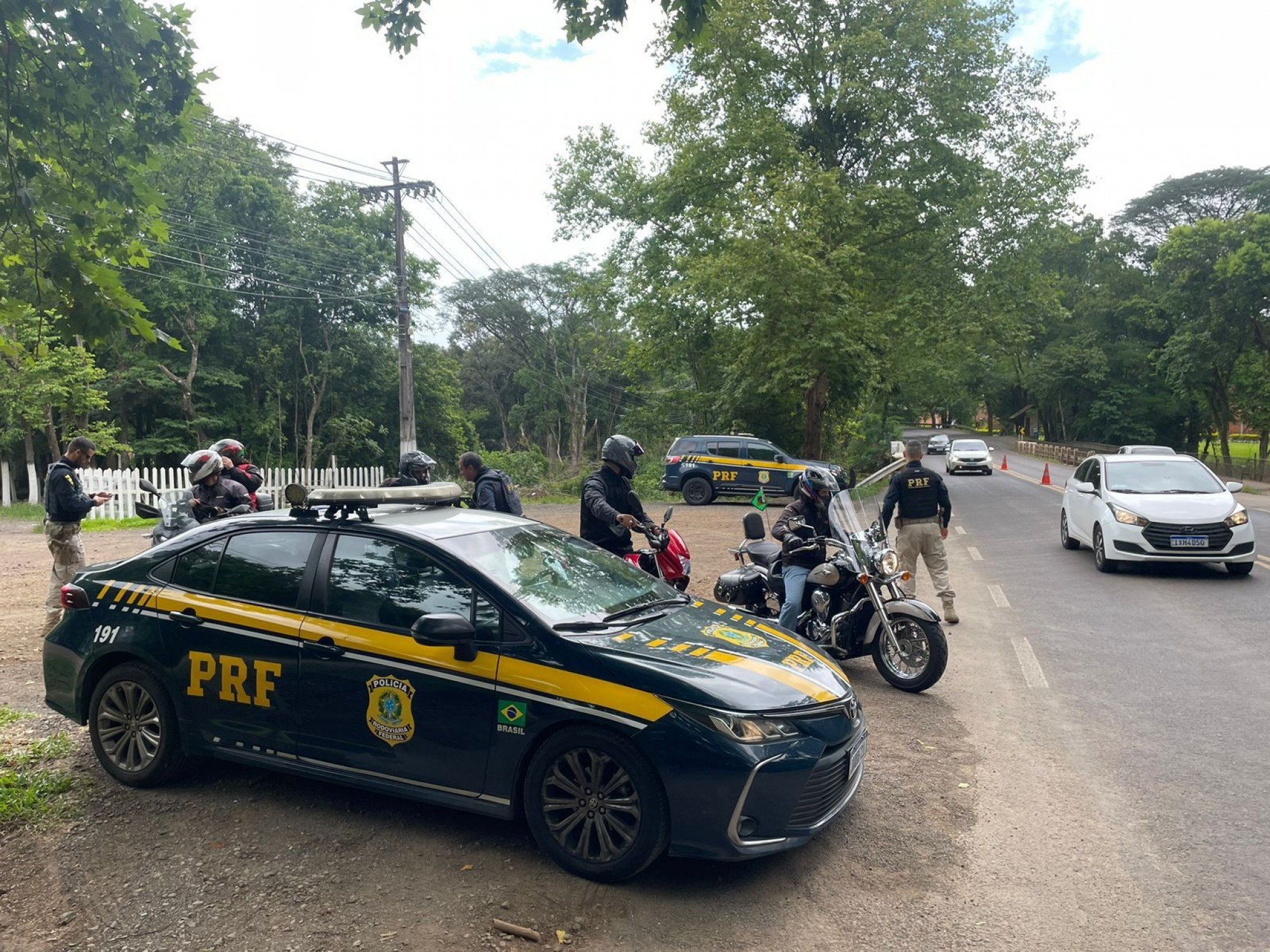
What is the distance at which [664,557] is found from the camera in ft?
25.3

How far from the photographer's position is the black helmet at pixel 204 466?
7820 millimetres

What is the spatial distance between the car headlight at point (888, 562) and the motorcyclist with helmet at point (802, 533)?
18.1 inches

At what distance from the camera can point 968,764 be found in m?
5.37

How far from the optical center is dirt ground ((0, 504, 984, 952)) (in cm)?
356

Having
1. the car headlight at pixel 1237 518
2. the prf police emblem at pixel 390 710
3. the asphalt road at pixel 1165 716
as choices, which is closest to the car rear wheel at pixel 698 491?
the asphalt road at pixel 1165 716

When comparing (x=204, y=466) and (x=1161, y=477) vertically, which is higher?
(x=204, y=466)

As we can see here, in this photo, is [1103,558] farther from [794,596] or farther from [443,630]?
[443,630]

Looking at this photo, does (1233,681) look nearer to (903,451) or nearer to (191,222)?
(903,451)

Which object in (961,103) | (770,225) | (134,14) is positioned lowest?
(134,14)

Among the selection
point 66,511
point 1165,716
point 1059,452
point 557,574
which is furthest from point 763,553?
point 1059,452

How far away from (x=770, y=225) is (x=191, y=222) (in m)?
19.4

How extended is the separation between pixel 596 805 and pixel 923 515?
6.18 m

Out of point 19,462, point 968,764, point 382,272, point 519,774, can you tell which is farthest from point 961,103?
point 19,462

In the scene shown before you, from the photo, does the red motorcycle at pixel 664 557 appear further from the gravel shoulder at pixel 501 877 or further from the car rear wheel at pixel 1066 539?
the car rear wheel at pixel 1066 539
